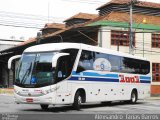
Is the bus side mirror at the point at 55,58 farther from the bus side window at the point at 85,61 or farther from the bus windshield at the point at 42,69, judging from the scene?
the bus side window at the point at 85,61

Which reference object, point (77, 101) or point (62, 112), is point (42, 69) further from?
point (77, 101)

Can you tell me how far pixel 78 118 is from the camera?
16.5 m

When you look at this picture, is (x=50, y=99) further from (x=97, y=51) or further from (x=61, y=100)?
(x=97, y=51)

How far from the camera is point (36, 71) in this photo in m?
20.3

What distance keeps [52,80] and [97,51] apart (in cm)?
455

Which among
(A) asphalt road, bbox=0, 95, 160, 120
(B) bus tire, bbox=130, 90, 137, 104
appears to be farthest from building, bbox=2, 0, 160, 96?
(A) asphalt road, bbox=0, 95, 160, 120

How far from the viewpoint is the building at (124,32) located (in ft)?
150

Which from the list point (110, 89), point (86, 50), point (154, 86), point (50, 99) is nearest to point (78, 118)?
point (50, 99)

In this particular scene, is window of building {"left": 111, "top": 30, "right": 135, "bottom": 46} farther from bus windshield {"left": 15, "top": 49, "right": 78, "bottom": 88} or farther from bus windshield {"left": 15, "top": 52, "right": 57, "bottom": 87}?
bus windshield {"left": 15, "top": 52, "right": 57, "bottom": 87}

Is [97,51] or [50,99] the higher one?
[97,51]

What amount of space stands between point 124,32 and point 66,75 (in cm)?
2684

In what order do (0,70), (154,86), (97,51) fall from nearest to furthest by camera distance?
1. (97,51)
2. (154,86)
3. (0,70)

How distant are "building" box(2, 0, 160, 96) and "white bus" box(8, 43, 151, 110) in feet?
64.9

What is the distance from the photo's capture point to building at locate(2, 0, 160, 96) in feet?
150
